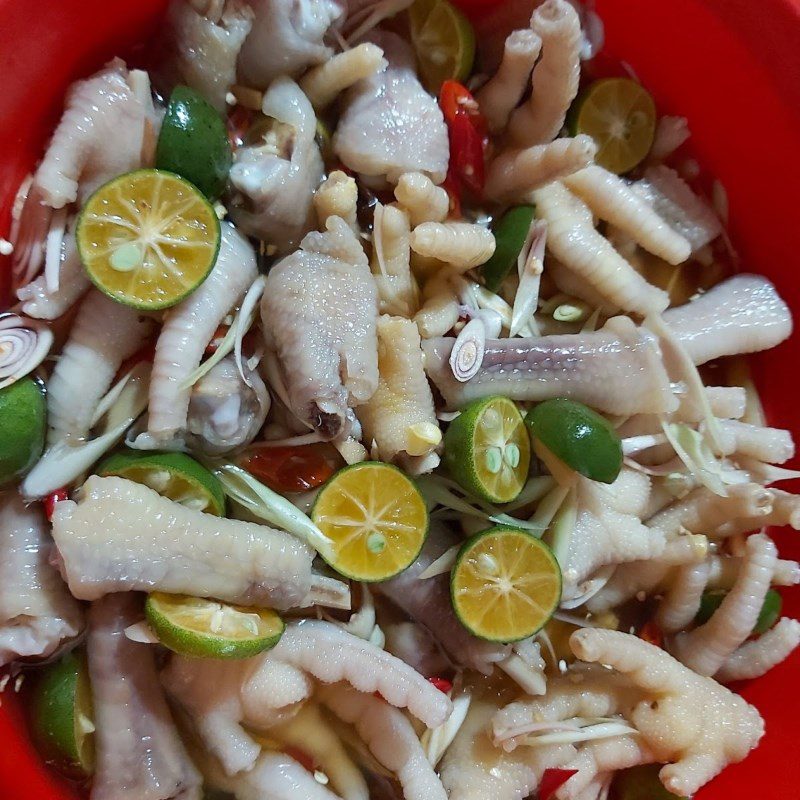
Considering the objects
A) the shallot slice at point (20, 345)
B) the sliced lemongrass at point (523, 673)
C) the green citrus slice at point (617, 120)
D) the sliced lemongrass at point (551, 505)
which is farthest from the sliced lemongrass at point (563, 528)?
the shallot slice at point (20, 345)

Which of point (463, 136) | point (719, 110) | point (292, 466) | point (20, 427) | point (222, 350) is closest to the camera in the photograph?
point (20, 427)

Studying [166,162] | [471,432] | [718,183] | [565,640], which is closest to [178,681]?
[471,432]

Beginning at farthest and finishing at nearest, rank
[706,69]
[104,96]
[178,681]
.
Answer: [706,69] < [178,681] < [104,96]

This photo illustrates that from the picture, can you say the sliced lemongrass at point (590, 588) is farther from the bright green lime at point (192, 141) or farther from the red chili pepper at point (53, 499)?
the bright green lime at point (192, 141)

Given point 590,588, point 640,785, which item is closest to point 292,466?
point 590,588

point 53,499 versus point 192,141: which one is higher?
point 192,141

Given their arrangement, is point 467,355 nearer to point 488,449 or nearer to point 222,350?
point 488,449

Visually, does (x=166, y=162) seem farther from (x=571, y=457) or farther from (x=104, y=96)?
(x=571, y=457)

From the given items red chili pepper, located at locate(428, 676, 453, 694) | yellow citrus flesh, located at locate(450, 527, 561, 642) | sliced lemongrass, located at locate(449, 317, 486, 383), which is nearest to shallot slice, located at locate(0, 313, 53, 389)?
sliced lemongrass, located at locate(449, 317, 486, 383)
